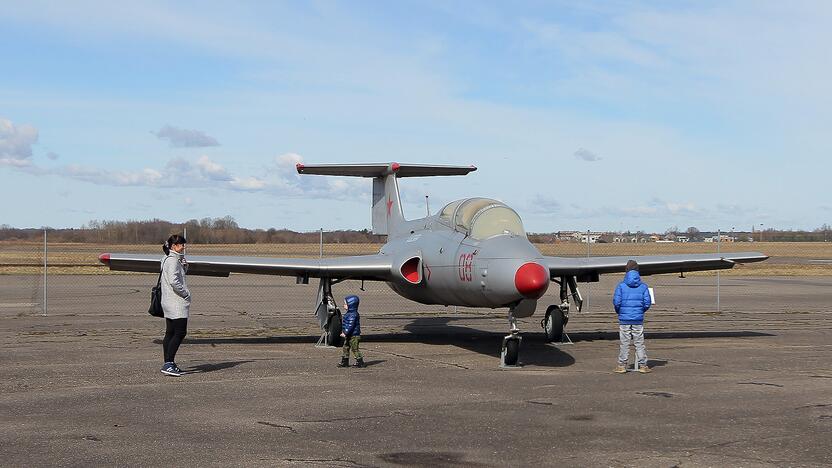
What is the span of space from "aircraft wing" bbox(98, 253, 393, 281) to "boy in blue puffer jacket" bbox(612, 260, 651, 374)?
17.8 ft

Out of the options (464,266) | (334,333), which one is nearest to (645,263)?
(464,266)

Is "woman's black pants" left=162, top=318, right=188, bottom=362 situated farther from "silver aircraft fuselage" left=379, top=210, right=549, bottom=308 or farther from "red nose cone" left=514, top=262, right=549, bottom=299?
"red nose cone" left=514, top=262, right=549, bottom=299

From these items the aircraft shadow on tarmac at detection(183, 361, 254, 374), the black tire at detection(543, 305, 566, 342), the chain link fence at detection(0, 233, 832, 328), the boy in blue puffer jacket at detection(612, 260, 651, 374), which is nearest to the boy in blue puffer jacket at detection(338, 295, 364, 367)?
the aircraft shadow on tarmac at detection(183, 361, 254, 374)

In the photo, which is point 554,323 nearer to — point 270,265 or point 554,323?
point 554,323

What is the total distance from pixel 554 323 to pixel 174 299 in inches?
298

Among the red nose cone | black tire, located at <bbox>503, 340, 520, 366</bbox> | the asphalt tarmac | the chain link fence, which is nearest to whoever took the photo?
the asphalt tarmac

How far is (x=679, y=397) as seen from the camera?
10.7m

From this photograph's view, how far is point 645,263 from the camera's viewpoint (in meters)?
18.6

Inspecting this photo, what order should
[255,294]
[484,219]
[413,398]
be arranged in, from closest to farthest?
1. [413,398]
2. [484,219]
3. [255,294]

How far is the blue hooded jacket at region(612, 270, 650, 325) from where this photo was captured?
13.4 m

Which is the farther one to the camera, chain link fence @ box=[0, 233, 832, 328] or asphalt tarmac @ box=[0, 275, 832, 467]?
chain link fence @ box=[0, 233, 832, 328]

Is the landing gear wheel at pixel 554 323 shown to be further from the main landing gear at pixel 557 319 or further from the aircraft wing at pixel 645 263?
the aircraft wing at pixel 645 263

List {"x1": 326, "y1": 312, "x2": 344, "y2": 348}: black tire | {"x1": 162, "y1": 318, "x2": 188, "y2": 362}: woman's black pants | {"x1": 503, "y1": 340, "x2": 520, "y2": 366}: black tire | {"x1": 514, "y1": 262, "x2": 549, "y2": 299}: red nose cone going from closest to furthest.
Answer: {"x1": 162, "y1": 318, "x2": 188, "y2": 362}: woman's black pants
{"x1": 514, "y1": 262, "x2": 549, "y2": 299}: red nose cone
{"x1": 503, "y1": 340, "x2": 520, "y2": 366}: black tire
{"x1": 326, "y1": 312, "x2": 344, "y2": 348}: black tire

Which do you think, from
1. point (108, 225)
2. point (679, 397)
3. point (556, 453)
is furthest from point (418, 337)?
point (108, 225)
